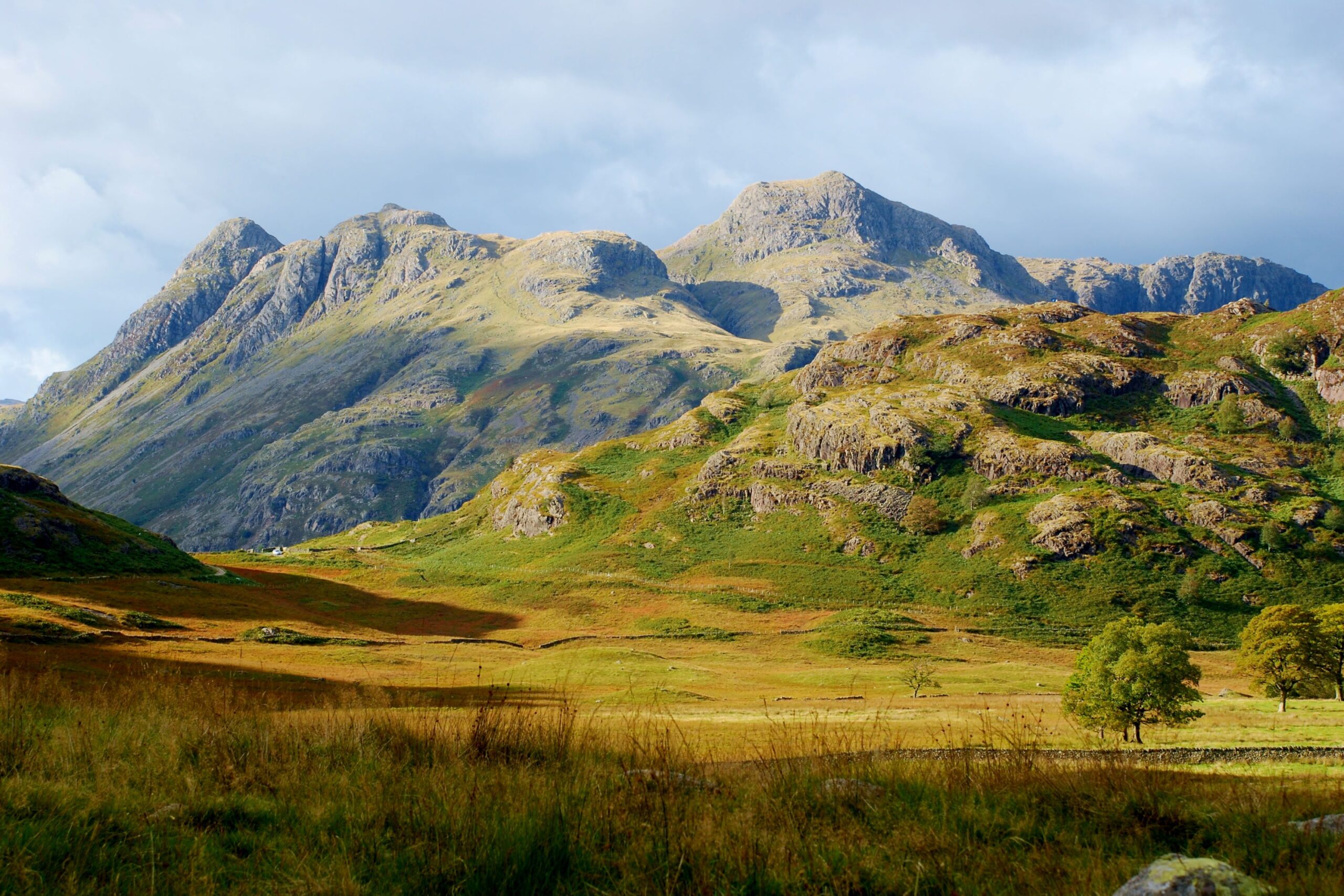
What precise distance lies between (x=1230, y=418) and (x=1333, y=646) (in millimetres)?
72245

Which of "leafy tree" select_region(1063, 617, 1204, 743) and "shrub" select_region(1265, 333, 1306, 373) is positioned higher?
"shrub" select_region(1265, 333, 1306, 373)

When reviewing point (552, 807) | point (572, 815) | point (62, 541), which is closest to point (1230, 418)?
point (572, 815)

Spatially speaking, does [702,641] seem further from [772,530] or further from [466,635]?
[772,530]

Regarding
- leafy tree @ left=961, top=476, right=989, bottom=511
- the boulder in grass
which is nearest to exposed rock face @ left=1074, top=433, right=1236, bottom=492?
leafy tree @ left=961, top=476, right=989, bottom=511

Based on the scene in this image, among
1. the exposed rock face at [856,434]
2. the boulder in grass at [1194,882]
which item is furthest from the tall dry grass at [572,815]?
the exposed rock face at [856,434]

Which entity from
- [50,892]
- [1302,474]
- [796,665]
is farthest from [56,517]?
[1302,474]

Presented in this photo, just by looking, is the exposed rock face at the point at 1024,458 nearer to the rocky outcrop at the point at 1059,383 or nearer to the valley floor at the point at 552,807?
the rocky outcrop at the point at 1059,383

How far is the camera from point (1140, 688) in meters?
35.9

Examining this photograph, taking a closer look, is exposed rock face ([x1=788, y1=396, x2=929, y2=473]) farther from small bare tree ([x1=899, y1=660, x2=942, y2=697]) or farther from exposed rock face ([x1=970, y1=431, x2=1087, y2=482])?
small bare tree ([x1=899, y1=660, x2=942, y2=697])

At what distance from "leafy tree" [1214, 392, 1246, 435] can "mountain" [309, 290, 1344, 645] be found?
0.30m

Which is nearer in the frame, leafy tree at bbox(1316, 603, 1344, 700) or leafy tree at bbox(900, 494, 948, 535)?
leafy tree at bbox(1316, 603, 1344, 700)

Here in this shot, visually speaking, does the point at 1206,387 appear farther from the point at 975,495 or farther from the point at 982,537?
the point at 982,537

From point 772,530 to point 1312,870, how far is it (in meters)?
A: 110

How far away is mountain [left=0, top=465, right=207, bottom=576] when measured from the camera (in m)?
76.6
